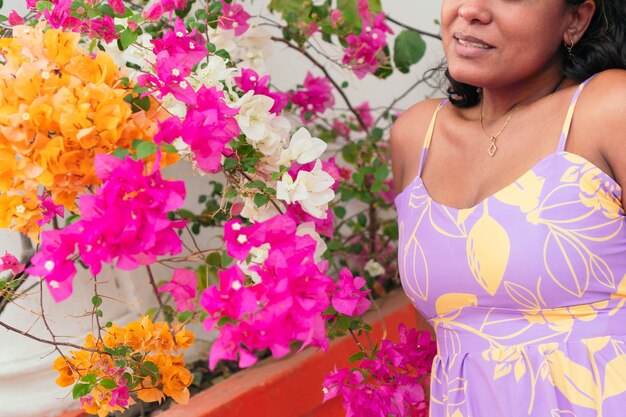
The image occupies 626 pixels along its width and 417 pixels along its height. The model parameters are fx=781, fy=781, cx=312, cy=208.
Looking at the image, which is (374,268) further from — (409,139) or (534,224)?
(534,224)

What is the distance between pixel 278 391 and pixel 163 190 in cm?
92

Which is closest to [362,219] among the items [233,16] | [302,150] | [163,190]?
[233,16]

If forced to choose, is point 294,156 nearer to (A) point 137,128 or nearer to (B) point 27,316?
(A) point 137,128

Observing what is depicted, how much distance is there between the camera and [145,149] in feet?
3.07

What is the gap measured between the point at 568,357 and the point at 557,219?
0.74 feet

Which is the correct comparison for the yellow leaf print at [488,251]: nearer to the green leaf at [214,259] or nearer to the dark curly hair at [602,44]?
the dark curly hair at [602,44]

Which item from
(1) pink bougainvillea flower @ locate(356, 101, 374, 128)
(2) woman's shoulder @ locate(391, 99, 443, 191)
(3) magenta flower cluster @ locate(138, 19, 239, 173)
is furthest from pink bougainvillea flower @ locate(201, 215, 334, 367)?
(1) pink bougainvillea flower @ locate(356, 101, 374, 128)

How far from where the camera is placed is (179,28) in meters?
1.23

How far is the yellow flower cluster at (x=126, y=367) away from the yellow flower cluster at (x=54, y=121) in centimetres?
31

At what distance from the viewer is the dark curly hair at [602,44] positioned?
1.33m

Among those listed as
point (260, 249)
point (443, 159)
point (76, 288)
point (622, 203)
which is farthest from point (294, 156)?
point (76, 288)

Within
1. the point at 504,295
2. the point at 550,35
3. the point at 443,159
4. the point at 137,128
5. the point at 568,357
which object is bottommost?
the point at 568,357

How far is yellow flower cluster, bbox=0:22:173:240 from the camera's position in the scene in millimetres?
935

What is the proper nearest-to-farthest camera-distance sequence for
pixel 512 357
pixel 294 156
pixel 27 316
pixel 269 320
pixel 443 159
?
pixel 269 320 → pixel 294 156 → pixel 512 357 → pixel 443 159 → pixel 27 316
